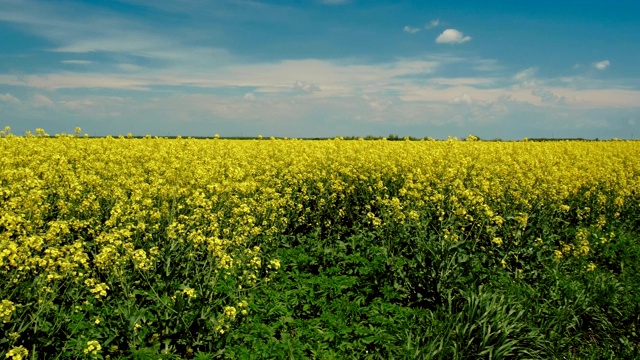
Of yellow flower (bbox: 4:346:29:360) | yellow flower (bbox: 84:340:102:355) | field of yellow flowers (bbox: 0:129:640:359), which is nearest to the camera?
yellow flower (bbox: 4:346:29:360)

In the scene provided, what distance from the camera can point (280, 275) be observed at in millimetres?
7207

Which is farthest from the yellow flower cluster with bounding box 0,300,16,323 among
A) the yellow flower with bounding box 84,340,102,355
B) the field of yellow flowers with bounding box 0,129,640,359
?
the yellow flower with bounding box 84,340,102,355

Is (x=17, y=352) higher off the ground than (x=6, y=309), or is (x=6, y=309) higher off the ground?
(x=6, y=309)

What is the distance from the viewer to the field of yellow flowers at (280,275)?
16.3ft

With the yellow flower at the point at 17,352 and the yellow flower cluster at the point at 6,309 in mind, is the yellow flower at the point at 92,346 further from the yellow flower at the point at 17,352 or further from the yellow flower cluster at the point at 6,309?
the yellow flower cluster at the point at 6,309

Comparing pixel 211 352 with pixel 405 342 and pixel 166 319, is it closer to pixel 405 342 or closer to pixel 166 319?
pixel 166 319

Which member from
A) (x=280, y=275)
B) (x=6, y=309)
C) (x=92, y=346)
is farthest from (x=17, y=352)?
(x=280, y=275)

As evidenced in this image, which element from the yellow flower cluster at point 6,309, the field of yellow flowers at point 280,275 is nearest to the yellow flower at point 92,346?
the field of yellow flowers at point 280,275

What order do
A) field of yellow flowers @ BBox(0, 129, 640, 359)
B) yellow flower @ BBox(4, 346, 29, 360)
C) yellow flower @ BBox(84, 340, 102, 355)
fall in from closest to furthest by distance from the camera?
yellow flower @ BBox(4, 346, 29, 360)
yellow flower @ BBox(84, 340, 102, 355)
field of yellow flowers @ BBox(0, 129, 640, 359)

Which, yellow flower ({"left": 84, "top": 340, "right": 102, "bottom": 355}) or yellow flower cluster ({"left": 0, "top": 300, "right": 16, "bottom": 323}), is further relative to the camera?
yellow flower ({"left": 84, "top": 340, "right": 102, "bottom": 355})

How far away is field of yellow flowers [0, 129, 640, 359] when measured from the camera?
16.3 feet

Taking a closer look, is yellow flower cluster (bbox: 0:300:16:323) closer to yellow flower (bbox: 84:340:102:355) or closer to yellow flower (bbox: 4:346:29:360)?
yellow flower (bbox: 4:346:29:360)

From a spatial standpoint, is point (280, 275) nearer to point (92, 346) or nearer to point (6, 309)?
point (92, 346)

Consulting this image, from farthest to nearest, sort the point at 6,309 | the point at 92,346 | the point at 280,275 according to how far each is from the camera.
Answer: the point at 280,275 < the point at 92,346 < the point at 6,309
